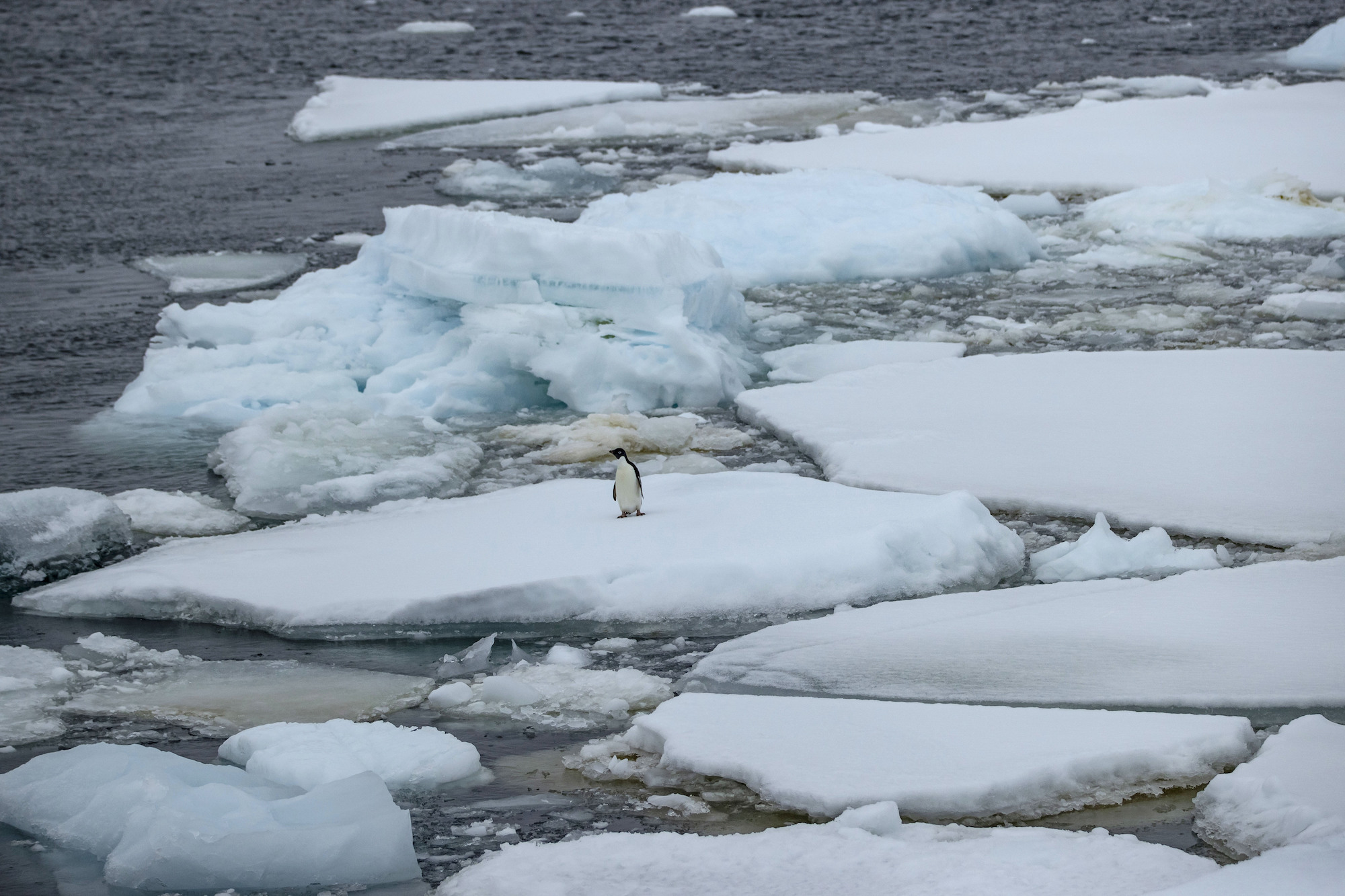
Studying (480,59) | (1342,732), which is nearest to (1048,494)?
(1342,732)

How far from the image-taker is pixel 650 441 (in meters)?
7.11

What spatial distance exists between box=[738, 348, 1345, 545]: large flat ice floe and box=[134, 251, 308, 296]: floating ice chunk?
4.25 metres

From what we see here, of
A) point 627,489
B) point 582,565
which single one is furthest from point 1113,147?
point 582,565

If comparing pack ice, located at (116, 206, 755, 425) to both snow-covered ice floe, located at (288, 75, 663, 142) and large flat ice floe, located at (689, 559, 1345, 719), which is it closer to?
large flat ice floe, located at (689, 559, 1345, 719)

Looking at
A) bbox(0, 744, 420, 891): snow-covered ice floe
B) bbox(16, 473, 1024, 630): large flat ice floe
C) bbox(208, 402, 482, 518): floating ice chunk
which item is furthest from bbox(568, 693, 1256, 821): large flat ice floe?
bbox(208, 402, 482, 518): floating ice chunk

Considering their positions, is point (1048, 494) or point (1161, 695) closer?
point (1161, 695)

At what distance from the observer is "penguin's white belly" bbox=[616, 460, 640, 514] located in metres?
5.73

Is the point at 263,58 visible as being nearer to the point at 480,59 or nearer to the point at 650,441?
the point at 480,59

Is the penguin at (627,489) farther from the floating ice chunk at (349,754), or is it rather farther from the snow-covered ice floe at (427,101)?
the snow-covered ice floe at (427,101)

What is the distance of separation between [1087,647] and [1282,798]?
1.07 m

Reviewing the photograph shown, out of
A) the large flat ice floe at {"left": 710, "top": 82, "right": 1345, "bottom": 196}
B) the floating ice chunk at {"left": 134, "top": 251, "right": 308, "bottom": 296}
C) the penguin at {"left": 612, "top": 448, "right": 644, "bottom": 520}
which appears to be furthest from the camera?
the large flat ice floe at {"left": 710, "top": 82, "right": 1345, "bottom": 196}

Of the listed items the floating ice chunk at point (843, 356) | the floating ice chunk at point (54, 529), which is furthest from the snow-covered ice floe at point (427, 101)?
the floating ice chunk at point (54, 529)

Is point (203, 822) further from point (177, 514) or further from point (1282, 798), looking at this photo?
point (177, 514)

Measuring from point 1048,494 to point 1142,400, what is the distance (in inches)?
52.9
